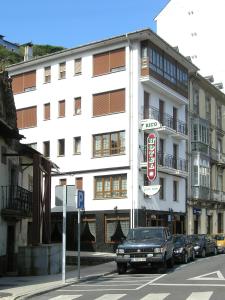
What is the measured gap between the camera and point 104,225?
1512 inches

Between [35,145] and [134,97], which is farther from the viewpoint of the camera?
[35,145]

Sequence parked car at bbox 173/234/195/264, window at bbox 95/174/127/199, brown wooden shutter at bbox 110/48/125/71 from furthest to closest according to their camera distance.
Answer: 1. brown wooden shutter at bbox 110/48/125/71
2. window at bbox 95/174/127/199
3. parked car at bbox 173/234/195/264

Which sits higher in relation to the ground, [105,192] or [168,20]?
[168,20]

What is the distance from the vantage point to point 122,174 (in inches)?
1492

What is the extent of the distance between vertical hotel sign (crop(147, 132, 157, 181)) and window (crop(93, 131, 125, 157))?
1928 mm

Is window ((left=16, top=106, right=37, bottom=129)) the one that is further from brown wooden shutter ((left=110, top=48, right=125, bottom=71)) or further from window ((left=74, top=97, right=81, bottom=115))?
brown wooden shutter ((left=110, top=48, right=125, bottom=71))

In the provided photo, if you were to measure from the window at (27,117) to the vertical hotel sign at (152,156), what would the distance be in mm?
10700

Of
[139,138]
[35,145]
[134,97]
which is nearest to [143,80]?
[134,97]

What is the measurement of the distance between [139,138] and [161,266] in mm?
17071

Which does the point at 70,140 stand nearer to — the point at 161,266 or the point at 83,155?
the point at 83,155

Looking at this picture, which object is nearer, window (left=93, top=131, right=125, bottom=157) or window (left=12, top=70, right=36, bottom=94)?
window (left=93, top=131, right=125, bottom=157)

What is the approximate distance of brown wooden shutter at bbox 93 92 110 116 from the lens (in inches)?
1539

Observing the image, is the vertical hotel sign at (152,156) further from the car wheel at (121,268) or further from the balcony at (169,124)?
the car wheel at (121,268)

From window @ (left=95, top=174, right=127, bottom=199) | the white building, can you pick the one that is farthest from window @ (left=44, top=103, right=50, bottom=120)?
the white building
